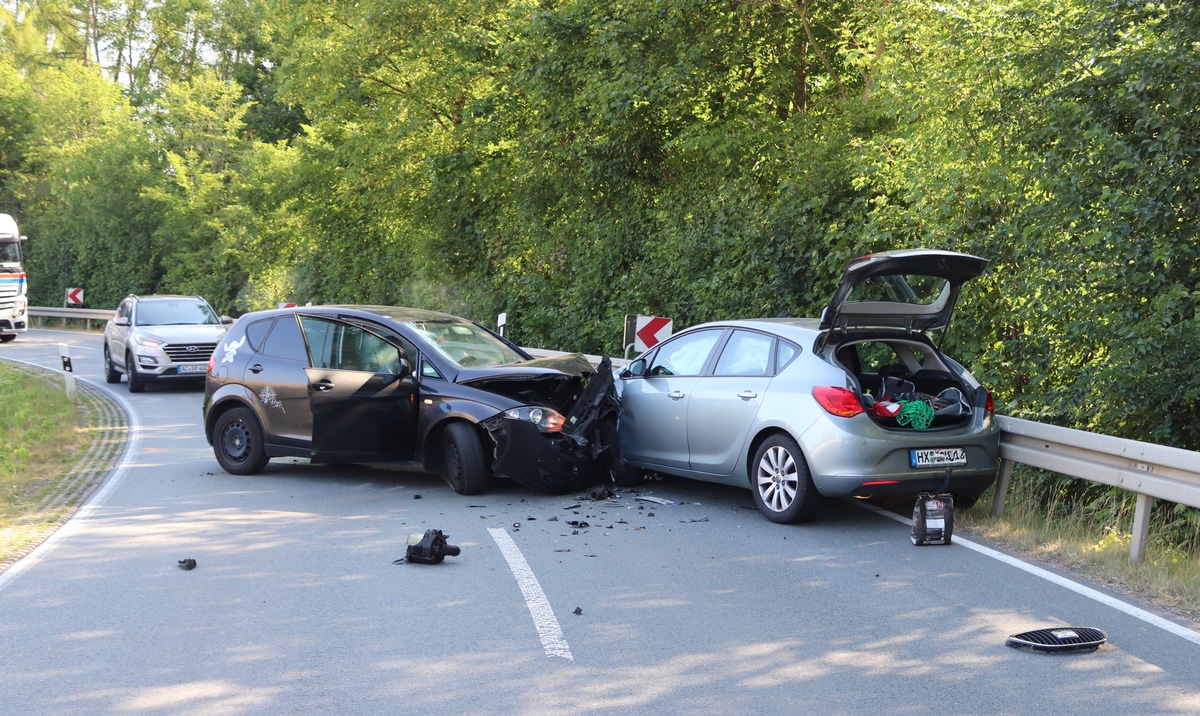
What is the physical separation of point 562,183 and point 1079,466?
14.4 meters

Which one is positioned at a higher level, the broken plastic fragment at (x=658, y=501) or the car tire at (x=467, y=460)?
the car tire at (x=467, y=460)

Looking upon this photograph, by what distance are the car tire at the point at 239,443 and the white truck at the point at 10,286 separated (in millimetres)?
27376

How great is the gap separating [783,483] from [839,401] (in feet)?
2.72

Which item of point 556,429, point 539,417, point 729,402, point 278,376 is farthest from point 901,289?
point 278,376

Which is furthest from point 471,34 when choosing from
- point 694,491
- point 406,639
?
point 406,639

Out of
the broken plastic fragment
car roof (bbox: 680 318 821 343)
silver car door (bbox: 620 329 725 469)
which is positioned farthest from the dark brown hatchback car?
car roof (bbox: 680 318 821 343)

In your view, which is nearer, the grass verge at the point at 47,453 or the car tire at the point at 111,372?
the grass verge at the point at 47,453

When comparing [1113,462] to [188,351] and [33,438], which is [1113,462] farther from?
[188,351]

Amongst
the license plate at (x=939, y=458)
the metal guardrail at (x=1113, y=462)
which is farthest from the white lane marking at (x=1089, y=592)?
the metal guardrail at (x=1113, y=462)

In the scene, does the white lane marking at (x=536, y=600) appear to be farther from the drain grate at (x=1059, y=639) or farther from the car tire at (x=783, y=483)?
the drain grate at (x=1059, y=639)

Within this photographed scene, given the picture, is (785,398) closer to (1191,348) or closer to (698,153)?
(1191,348)

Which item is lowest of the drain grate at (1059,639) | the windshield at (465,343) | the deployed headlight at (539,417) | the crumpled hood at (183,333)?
the drain grate at (1059,639)

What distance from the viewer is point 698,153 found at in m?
18.7

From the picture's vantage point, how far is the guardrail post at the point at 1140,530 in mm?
7359
